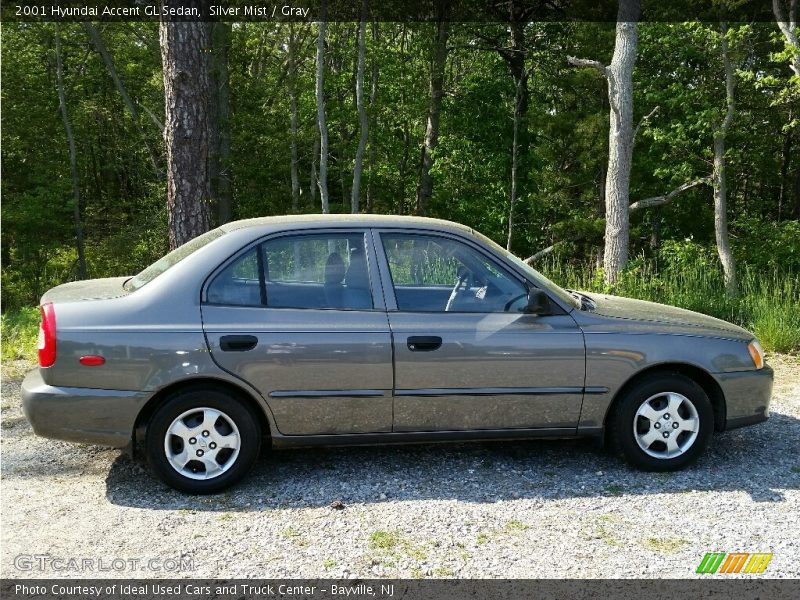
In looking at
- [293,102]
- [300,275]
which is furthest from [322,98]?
[300,275]

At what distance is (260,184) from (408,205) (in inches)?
224

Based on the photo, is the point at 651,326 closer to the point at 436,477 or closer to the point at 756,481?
the point at 756,481

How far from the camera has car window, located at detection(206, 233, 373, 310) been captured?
14.9 ft

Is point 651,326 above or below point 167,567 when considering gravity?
above

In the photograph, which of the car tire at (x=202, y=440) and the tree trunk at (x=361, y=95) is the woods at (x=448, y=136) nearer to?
the tree trunk at (x=361, y=95)

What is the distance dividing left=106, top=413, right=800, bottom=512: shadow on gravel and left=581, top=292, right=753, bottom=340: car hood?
928mm

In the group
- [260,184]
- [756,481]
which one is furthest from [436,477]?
[260,184]

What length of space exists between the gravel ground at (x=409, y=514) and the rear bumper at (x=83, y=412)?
413mm

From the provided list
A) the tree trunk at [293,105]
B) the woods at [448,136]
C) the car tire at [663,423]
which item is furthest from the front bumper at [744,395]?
the tree trunk at [293,105]

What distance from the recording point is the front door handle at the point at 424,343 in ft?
15.0

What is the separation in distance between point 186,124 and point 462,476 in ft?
19.5

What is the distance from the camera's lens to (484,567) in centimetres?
363

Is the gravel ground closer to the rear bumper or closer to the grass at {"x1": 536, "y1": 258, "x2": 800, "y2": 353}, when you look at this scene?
the rear bumper

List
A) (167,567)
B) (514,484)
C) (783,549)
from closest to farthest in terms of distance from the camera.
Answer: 1. (167,567)
2. (783,549)
3. (514,484)
